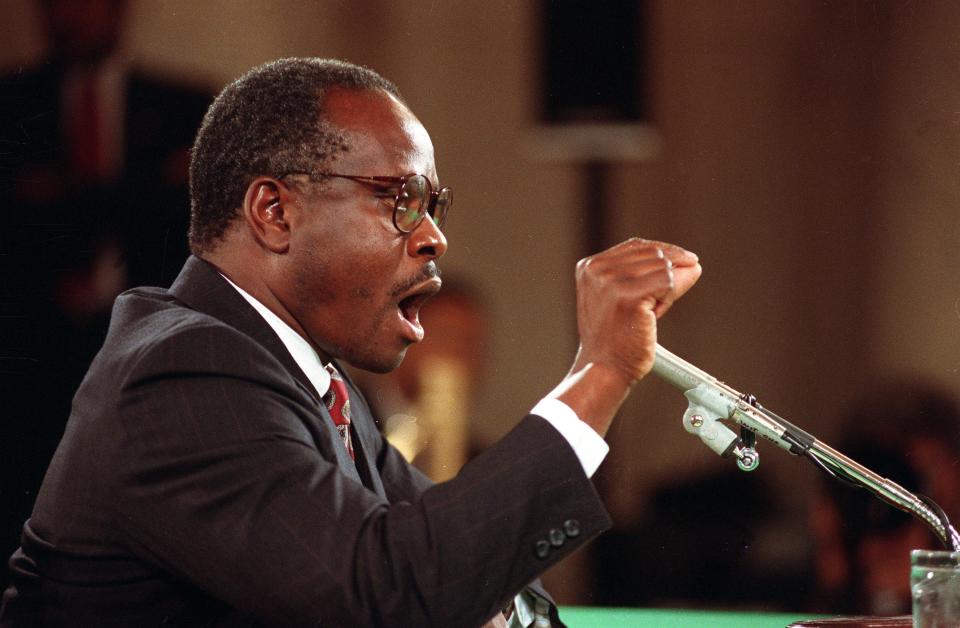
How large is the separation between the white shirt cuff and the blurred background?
2.01 meters

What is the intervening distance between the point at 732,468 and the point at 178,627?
268 cm

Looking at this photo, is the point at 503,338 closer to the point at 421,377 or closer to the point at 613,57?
the point at 421,377

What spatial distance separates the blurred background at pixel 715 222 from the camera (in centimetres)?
357

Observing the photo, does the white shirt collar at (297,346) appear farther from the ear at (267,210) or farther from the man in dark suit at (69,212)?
the man in dark suit at (69,212)

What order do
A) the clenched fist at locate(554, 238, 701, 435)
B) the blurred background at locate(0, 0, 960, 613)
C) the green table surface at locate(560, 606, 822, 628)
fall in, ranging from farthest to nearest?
1. the blurred background at locate(0, 0, 960, 613)
2. the green table surface at locate(560, 606, 822, 628)
3. the clenched fist at locate(554, 238, 701, 435)

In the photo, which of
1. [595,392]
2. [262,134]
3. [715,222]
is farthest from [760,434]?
[715,222]

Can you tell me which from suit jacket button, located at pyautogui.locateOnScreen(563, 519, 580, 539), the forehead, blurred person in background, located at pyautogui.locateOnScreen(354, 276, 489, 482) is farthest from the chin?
blurred person in background, located at pyautogui.locateOnScreen(354, 276, 489, 482)

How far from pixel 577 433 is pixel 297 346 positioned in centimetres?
44

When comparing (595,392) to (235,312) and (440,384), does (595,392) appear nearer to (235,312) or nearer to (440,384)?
(235,312)

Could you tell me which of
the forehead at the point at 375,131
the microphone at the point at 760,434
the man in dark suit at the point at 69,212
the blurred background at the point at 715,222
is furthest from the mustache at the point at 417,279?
the blurred background at the point at 715,222

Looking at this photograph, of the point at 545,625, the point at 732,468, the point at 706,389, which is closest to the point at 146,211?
the point at 545,625

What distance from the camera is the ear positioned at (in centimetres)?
148

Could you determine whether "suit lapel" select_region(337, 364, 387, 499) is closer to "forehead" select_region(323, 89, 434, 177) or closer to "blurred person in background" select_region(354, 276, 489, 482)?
"forehead" select_region(323, 89, 434, 177)

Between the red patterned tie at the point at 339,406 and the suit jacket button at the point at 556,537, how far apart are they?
454 millimetres
